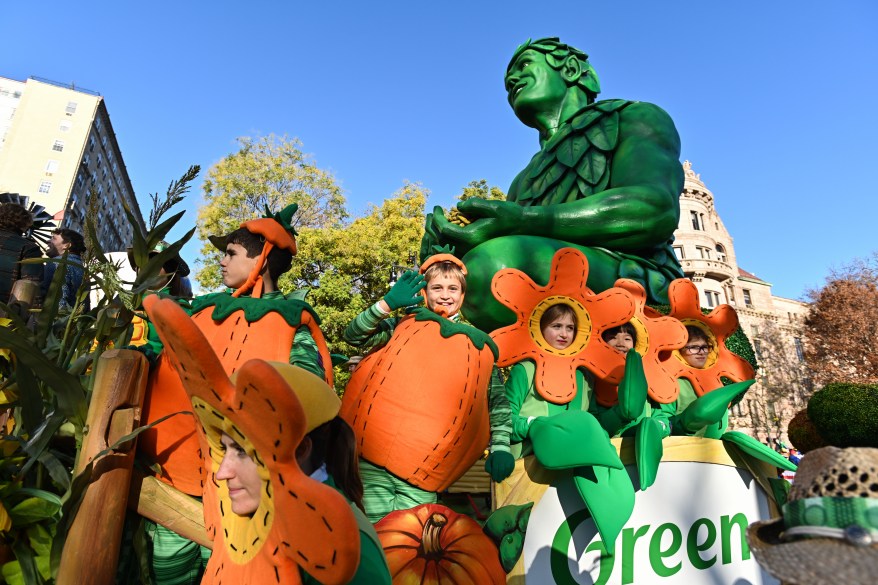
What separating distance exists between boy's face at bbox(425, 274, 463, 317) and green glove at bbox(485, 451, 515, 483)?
2.06ft

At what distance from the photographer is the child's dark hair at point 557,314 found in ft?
9.32

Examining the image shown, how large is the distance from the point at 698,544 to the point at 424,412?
53.4 inches

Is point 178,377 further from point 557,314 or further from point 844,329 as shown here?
point 844,329

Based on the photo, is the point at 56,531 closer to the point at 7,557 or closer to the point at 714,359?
the point at 7,557

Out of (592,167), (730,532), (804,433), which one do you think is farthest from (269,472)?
(804,433)

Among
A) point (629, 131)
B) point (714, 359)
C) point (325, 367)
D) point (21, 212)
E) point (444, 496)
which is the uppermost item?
point (629, 131)

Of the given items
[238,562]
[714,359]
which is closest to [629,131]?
[714,359]

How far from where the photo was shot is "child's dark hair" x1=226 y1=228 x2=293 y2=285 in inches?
80.3

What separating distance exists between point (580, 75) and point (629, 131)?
1.05 metres

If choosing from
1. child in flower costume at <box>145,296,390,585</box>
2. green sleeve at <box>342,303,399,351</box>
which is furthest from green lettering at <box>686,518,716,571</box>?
child in flower costume at <box>145,296,390,585</box>

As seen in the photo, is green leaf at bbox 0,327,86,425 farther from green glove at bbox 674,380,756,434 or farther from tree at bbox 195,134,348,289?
tree at bbox 195,134,348,289

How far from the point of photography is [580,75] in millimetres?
5066

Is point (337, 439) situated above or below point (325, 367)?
below


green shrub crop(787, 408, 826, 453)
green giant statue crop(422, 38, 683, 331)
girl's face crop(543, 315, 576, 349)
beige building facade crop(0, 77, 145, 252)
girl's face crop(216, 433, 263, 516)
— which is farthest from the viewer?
beige building facade crop(0, 77, 145, 252)
